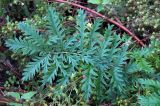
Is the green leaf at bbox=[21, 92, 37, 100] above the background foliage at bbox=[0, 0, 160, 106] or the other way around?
the other way around

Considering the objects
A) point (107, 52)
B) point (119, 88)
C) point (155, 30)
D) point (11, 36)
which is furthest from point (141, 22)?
point (11, 36)

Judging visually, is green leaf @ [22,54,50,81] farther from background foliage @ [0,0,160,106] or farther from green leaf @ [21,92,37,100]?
green leaf @ [21,92,37,100]

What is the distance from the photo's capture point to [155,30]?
6.31 feet

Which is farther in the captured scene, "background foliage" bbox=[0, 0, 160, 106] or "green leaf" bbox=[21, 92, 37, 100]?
"green leaf" bbox=[21, 92, 37, 100]

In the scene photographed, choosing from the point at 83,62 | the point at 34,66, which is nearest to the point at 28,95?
the point at 34,66

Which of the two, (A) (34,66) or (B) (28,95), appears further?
(B) (28,95)

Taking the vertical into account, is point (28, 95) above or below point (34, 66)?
below

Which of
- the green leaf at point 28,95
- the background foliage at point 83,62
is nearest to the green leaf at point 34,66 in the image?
the background foliage at point 83,62

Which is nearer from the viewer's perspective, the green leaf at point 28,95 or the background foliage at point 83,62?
the background foliage at point 83,62

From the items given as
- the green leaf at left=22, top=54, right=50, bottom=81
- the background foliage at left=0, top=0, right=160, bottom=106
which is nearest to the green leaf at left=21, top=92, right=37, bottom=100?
the background foliage at left=0, top=0, right=160, bottom=106

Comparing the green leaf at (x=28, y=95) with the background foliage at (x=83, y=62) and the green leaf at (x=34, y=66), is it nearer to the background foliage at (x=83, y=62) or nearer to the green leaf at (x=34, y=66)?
Result: the background foliage at (x=83, y=62)

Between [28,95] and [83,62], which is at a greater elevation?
[83,62]

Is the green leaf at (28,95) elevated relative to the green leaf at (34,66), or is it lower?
lower

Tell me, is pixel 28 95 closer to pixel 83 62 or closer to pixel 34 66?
pixel 34 66
